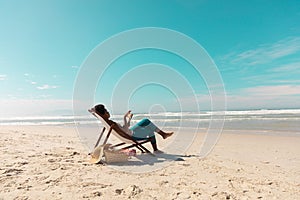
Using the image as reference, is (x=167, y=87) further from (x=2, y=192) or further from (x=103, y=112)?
(x=2, y=192)

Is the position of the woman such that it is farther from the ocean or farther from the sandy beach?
the ocean

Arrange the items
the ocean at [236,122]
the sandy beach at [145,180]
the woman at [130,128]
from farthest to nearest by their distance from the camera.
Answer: the ocean at [236,122]
the woman at [130,128]
the sandy beach at [145,180]

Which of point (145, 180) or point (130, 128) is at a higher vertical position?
point (130, 128)

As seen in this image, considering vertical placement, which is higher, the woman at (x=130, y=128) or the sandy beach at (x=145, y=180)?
the woman at (x=130, y=128)

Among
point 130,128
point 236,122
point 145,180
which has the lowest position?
point 145,180

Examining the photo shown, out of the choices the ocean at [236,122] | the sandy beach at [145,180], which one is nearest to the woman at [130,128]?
the sandy beach at [145,180]

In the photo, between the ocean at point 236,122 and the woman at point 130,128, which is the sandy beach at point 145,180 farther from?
the ocean at point 236,122

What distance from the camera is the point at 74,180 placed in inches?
151

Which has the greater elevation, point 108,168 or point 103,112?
point 103,112

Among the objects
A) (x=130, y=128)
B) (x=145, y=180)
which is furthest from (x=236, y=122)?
(x=145, y=180)

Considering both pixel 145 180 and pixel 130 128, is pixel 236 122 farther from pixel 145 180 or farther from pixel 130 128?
pixel 145 180

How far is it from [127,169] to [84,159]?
1313mm

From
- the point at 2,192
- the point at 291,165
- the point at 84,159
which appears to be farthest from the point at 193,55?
the point at 2,192

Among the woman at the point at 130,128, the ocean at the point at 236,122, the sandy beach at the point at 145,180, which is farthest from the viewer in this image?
the ocean at the point at 236,122
